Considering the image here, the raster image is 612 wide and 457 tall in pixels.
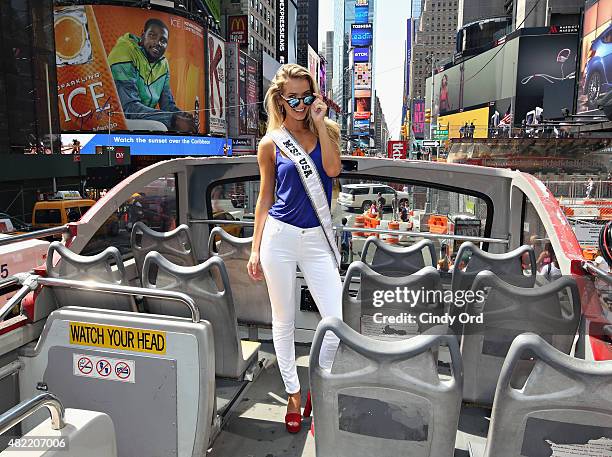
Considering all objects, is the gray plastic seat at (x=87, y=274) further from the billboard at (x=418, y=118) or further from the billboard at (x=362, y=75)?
the billboard at (x=362, y=75)

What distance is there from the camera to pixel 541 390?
1.89 m

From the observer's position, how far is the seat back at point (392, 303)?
3.25 m

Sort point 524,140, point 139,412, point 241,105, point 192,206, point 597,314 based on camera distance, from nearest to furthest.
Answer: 1. point 139,412
2. point 597,314
3. point 192,206
4. point 524,140
5. point 241,105

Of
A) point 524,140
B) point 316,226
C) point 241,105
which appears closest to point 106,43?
point 241,105

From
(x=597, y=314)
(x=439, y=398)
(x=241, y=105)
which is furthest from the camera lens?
(x=241, y=105)

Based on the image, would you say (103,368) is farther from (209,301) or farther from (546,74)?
(546,74)

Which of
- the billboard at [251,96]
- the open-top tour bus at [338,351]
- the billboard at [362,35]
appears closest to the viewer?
the open-top tour bus at [338,351]

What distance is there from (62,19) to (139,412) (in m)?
42.7

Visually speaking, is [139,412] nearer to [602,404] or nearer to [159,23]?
[602,404]

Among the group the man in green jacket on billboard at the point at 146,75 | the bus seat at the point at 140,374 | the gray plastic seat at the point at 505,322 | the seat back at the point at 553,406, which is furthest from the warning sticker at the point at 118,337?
the man in green jacket on billboard at the point at 146,75

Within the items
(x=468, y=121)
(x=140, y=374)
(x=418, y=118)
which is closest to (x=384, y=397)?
(x=140, y=374)

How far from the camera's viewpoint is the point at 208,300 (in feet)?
10.7

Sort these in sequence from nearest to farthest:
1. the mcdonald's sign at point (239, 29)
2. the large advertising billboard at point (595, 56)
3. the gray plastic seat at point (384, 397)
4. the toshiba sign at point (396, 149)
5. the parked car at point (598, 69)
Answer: the gray plastic seat at point (384, 397) → the toshiba sign at point (396, 149) → the parked car at point (598, 69) → the large advertising billboard at point (595, 56) → the mcdonald's sign at point (239, 29)

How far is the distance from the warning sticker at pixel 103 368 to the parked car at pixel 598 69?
33.4m
